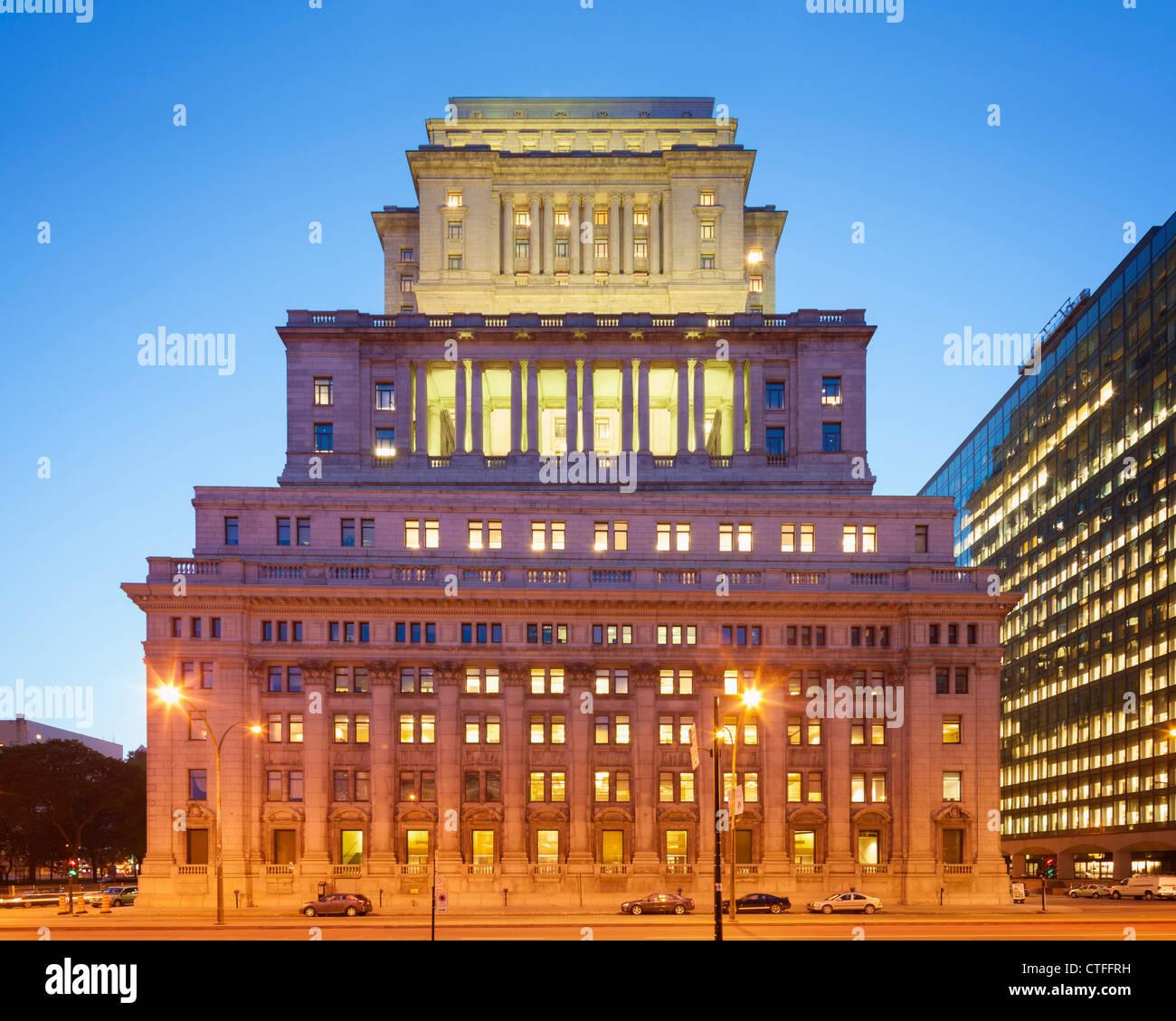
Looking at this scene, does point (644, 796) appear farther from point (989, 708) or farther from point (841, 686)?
point (989, 708)

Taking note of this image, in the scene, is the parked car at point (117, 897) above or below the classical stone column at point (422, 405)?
below

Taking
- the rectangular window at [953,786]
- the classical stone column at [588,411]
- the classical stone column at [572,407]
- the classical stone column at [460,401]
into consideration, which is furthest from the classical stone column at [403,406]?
the rectangular window at [953,786]

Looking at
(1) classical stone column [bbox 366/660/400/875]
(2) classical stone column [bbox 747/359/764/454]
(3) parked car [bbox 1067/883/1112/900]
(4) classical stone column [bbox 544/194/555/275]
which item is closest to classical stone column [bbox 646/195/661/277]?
(4) classical stone column [bbox 544/194/555/275]

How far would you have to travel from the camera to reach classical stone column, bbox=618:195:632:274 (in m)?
121

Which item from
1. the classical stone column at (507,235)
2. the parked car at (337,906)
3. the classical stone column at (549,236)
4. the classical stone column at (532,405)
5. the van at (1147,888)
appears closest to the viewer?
the parked car at (337,906)

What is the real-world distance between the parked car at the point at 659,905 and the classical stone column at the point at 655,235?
68.4 meters

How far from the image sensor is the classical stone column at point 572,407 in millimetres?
102656

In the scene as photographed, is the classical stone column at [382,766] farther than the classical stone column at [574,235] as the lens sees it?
No

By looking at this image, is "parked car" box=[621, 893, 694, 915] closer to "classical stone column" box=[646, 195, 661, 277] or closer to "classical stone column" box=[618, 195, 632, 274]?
"classical stone column" box=[646, 195, 661, 277]

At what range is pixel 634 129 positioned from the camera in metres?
127

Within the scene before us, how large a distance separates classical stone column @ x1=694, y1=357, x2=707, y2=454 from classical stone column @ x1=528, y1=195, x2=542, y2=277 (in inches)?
984

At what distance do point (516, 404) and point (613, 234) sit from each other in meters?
26.7

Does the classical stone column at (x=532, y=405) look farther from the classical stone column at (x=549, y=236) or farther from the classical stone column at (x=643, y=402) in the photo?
the classical stone column at (x=549, y=236)

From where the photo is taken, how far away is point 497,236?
121125mm
